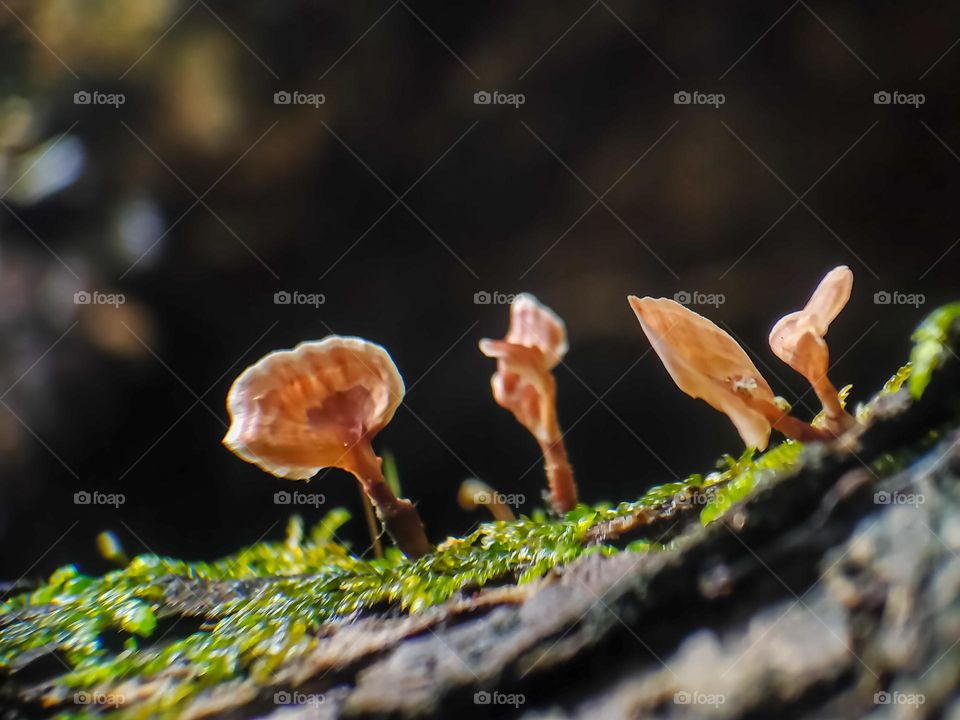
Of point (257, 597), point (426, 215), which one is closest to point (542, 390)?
point (257, 597)

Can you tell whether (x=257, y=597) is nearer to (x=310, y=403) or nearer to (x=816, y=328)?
(x=310, y=403)

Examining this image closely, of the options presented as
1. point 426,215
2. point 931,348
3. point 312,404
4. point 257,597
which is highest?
point 426,215

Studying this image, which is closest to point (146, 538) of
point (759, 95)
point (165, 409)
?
point (165, 409)

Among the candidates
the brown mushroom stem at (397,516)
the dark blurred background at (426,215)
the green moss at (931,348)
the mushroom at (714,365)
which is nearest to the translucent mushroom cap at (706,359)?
the mushroom at (714,365)

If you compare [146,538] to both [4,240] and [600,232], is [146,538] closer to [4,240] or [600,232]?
[4,240]

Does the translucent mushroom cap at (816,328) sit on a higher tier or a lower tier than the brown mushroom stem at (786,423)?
higher

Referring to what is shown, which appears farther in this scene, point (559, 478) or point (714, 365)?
point (559, 478)

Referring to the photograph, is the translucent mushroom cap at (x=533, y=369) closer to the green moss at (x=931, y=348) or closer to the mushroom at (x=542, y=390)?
the mushroom at (x=542, y=390)

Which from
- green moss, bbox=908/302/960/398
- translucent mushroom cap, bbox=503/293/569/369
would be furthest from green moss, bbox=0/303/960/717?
translucent mushroom cap, bbox=503/293/569/369
